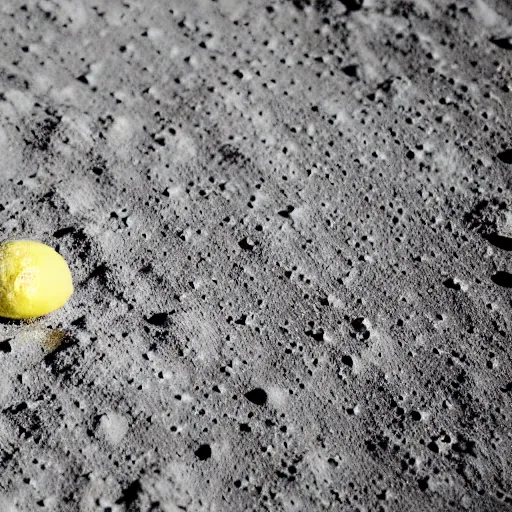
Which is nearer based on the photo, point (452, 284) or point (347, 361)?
point (347, 361)

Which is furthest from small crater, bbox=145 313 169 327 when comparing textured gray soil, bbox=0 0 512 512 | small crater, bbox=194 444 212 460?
small crater, bbox=194 444 212 460

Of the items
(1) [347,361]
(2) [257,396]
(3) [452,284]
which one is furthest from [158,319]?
(3) [452,284]

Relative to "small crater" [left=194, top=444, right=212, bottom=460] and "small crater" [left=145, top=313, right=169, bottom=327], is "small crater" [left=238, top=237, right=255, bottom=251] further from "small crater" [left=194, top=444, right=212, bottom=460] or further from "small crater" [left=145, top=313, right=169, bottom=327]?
A: "small crater" [left=194, top=444, right=212, bottom=460]

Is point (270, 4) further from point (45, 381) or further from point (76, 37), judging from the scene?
point (45, 381)

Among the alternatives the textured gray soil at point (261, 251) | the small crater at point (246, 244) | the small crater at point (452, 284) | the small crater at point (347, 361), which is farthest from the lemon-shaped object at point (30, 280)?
the small crater at point (452, 284)

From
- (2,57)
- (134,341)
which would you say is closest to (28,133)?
(2,57)

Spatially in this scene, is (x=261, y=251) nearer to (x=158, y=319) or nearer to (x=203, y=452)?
(x=158, y=319)
